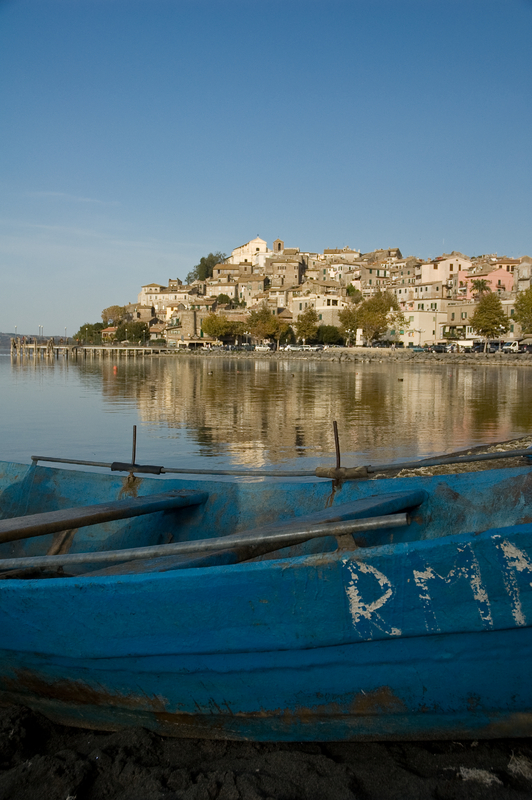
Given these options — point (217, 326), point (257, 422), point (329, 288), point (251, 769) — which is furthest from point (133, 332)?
point (251, 769)

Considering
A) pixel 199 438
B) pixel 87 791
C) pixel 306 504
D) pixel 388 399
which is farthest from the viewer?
pixel 388 399

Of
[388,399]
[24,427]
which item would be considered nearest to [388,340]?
[388,399]

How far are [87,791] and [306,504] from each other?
242 centimetres

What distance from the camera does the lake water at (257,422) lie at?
52.0 ft

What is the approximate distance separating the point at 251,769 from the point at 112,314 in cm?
16494

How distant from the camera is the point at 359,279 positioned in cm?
11425

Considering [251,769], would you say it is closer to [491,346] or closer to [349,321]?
[491,346]

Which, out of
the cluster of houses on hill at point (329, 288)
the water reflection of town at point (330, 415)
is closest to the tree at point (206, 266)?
the cluster of houses on hill at point (329, 288)

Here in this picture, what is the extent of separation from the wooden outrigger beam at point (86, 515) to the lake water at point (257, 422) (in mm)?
8920

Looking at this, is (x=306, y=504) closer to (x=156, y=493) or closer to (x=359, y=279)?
(x=156, y=493)

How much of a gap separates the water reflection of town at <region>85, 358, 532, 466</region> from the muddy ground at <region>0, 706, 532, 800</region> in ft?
34.7

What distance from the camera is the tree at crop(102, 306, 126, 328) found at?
6206 inches

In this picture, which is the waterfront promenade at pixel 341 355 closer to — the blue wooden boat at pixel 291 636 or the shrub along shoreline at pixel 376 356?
the shrub along shoreline at pixel 376 356

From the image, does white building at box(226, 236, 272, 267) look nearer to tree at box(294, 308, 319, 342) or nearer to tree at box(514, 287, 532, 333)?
tree at box(294, 308, 319, 342)
